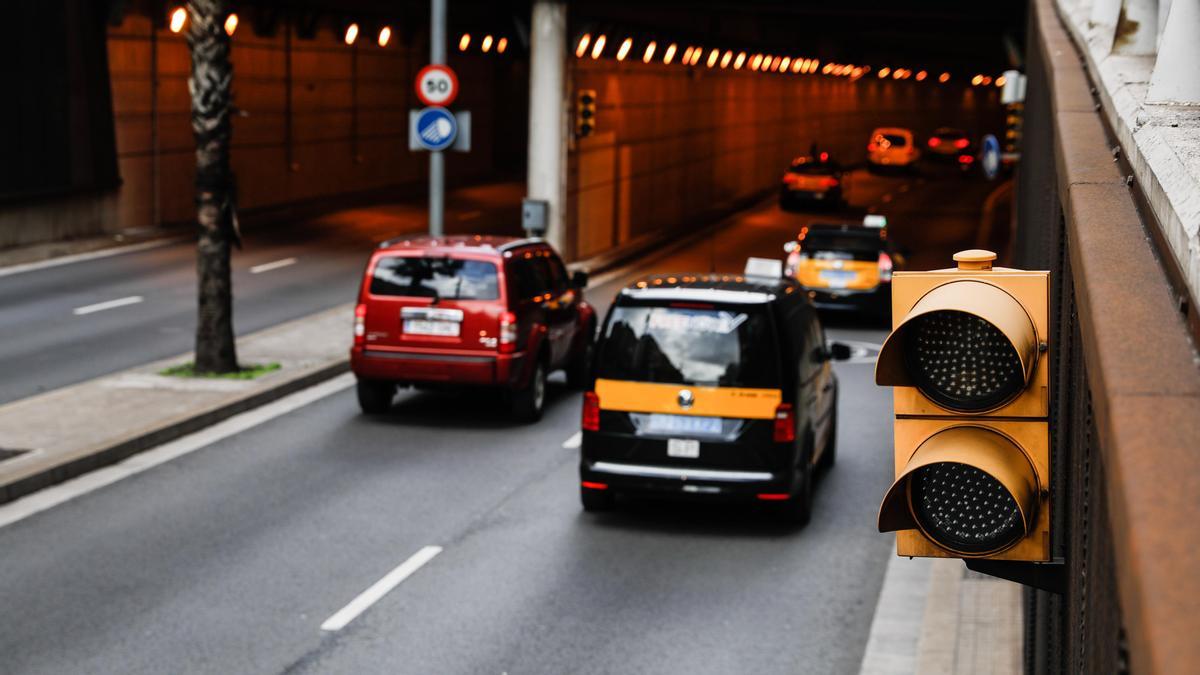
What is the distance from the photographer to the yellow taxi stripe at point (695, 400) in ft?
39.7

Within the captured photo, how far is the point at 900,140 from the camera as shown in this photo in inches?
2635

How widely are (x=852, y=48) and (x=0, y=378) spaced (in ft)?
185

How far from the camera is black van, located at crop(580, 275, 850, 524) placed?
12102 millimetres

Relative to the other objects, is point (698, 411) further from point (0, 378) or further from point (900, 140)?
point (900, 140)

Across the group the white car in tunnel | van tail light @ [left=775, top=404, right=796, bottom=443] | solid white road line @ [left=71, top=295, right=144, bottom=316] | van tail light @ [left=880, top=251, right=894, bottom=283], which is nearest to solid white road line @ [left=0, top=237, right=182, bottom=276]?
solid white road line @ [left=71, top=295, right=144, bottom=316]

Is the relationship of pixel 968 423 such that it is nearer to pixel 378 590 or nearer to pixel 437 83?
pixel 378 590

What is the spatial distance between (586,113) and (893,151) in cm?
3763

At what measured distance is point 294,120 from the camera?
1647 inches

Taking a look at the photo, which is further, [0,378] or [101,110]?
[101,110]

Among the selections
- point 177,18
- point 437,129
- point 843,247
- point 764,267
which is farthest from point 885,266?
point 177,18

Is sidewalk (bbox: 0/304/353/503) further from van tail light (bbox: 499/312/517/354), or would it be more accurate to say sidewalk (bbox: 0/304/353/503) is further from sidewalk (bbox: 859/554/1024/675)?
sidewalk (bbox: 859/554/1024/675)

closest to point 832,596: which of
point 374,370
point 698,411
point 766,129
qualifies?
point 698,411

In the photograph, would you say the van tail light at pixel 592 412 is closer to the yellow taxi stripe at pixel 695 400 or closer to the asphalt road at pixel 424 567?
the yellow taxi stripe at pixel 695 400

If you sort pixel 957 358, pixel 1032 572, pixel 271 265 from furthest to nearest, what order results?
pixel 271 265
pixel 1032 572
pixel 957 358
